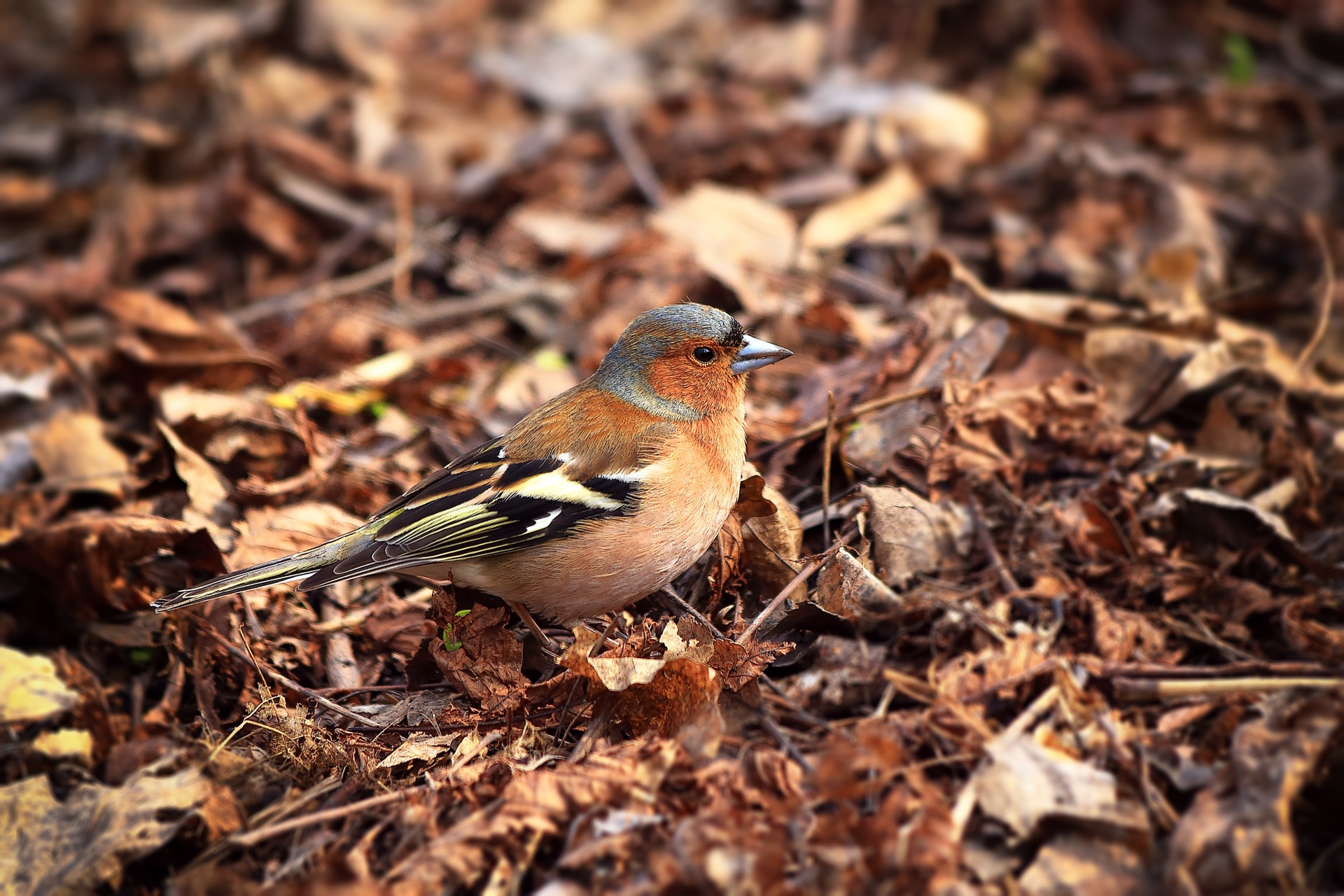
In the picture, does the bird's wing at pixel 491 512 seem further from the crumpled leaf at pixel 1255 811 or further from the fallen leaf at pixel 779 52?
the fallen leaf at pixel 779 52

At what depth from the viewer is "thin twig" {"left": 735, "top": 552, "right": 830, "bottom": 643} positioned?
384 centimetres

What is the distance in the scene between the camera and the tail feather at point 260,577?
391 cm

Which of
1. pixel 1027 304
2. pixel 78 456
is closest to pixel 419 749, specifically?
pixel 78 456

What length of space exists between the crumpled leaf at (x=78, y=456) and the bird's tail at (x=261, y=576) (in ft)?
3.83

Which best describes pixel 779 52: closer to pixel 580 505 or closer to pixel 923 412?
pixel 923 412

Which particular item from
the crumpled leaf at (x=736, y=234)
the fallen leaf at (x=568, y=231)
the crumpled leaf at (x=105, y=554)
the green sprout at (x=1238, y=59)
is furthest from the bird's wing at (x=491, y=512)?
the green sprout at (x=1238, y=59)

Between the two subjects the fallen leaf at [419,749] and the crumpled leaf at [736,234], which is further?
the crumpled leaf at [736,234]

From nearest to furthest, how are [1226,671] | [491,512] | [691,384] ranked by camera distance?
[1226,671]
[491,512]
[691,384]

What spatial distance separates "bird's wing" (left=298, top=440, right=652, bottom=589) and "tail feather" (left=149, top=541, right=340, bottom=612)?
0.10m

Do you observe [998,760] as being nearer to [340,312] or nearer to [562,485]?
[562,485]

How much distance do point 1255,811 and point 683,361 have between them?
8.22 ft

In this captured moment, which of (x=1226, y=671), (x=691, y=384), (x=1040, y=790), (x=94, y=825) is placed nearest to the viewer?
(x=1040, y=790)

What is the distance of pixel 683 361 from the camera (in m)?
4.62

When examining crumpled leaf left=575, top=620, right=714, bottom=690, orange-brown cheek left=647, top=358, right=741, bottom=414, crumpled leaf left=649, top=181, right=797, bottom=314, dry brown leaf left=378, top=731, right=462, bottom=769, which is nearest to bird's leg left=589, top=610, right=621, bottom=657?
crumpled leaf left=575, top=620, right=714, bottom=690
